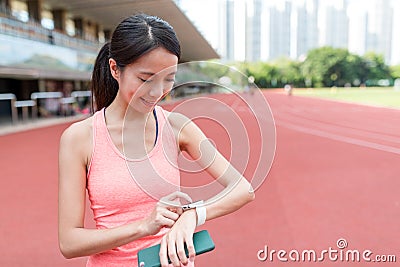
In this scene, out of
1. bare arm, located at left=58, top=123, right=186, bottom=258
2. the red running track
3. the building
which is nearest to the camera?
bare arm, located at left=58, top=123, right=186, bottom=258

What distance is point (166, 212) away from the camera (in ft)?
2.28

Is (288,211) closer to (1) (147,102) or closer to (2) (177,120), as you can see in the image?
(2) (177,120)

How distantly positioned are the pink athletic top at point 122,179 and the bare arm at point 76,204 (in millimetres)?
24

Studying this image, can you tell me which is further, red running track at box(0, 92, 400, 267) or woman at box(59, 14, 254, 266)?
red running track at box(0, 92, 400, 267)

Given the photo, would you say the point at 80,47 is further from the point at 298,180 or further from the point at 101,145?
the point at 101,145

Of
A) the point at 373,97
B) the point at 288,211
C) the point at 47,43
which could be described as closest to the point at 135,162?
the point at 288,211

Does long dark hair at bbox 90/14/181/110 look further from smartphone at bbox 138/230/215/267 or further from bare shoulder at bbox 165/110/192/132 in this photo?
smartphone at bbox 138/230/215/267

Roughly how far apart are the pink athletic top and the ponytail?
0.36ft

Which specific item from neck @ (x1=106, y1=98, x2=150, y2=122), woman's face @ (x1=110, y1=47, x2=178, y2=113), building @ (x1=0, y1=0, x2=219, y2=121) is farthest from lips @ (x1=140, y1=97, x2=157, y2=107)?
building @ (x1=0, y1=0, x2=219, y2=121)

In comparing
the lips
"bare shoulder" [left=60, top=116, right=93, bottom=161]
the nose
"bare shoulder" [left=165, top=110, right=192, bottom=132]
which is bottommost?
"bare shoulder" [left=60, top=116, right=93, bottom=161]

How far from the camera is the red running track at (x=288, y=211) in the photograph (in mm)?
2705

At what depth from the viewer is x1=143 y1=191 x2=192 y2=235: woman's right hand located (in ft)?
2.25

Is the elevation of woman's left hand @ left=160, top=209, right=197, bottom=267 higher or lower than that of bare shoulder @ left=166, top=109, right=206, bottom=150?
lower

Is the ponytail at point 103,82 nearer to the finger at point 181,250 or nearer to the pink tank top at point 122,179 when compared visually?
the pink tank top at point 122,179
